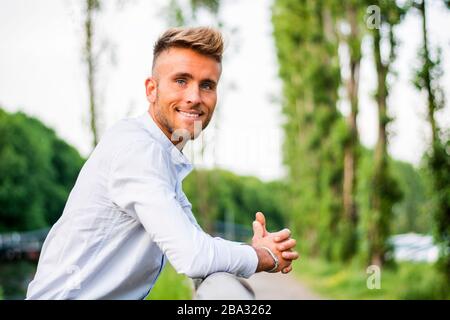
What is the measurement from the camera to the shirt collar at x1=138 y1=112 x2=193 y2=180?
178 centimetres

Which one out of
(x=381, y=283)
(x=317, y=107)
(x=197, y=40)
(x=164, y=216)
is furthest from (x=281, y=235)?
(x=317, y=107)

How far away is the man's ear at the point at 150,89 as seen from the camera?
1.86 meters

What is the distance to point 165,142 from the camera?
70.9 inches

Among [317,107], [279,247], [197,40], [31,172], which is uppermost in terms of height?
[31,172]

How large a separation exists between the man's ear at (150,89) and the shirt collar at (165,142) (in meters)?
0.06

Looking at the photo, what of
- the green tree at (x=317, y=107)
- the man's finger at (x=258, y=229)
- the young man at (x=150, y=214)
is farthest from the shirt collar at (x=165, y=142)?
the green tree at (x=317, y=107)

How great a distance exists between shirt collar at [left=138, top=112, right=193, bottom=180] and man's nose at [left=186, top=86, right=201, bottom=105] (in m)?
0.12

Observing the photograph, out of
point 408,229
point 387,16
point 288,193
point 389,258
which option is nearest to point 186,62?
point 387,16

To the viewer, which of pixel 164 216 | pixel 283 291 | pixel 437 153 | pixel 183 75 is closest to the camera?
pixel 164 216

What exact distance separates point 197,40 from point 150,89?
0.24m

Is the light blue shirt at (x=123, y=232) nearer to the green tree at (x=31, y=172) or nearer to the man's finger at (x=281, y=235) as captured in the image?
Result: the man's finger at (x=281, y=235)

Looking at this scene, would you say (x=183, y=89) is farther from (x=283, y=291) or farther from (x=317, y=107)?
(x=317, y=107)

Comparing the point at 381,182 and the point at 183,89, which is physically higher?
the point at 381,182
